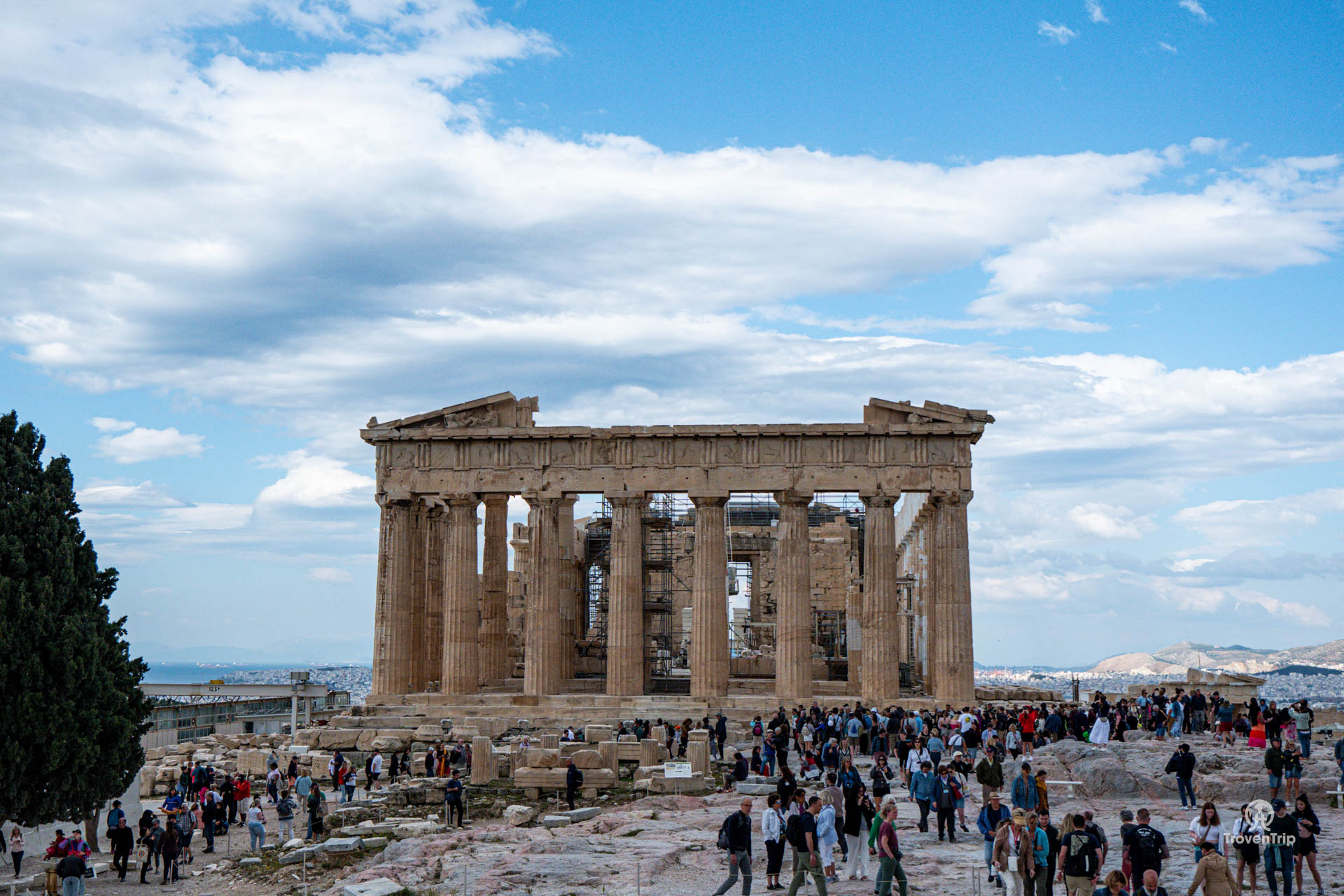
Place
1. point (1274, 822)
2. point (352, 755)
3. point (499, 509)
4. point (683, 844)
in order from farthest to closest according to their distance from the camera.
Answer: point (499, 509) < point (352, 755) < point (683, 844) < point (1274, 822)

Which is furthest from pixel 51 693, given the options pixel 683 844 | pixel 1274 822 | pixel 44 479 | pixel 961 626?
pixel 961 626

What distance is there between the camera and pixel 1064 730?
35.4 m

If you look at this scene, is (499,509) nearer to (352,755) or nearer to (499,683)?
(499,683)

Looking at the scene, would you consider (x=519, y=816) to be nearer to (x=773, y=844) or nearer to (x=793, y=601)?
(x=773, y=844)

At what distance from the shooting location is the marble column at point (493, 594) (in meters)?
49.9

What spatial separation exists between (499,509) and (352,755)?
1187 centimetres

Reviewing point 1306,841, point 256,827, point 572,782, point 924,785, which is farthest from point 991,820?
point 256,827

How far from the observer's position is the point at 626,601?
46.5 m

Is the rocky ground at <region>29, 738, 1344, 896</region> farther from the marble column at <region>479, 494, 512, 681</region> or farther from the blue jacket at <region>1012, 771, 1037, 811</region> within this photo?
the marble column at <region>479, 494, 512, 681</region>

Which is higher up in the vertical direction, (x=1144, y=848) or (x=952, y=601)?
(x=952, y=601)

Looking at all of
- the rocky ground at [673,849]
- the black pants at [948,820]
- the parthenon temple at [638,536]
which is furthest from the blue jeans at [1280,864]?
the parthenon temple at [638,536]

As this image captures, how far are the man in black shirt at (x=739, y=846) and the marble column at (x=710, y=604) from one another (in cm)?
2697

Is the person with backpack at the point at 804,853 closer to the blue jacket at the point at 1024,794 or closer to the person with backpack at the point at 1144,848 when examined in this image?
the blue jacket at the point at 1024,794

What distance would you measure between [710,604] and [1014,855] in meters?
29.5
